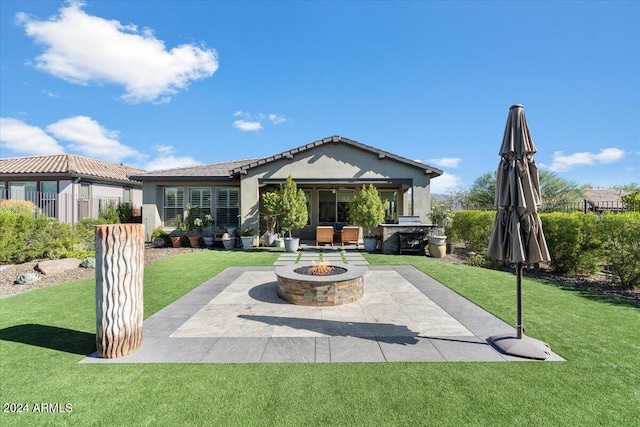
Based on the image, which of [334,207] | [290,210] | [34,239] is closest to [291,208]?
[290,210]

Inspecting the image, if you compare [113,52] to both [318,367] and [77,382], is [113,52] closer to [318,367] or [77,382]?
[77,382]

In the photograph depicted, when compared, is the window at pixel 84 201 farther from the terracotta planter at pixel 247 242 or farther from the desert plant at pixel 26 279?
the terracotta planter at pixel 247 242

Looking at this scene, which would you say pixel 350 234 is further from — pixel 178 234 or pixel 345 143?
pixel 178 234

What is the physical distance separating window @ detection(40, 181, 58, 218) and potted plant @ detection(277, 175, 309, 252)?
14489mm

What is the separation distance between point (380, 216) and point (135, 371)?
37.4 ft

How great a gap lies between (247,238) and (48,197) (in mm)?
13663

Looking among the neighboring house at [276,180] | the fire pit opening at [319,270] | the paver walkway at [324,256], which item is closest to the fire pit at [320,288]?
the fire pit opening at [319,270]

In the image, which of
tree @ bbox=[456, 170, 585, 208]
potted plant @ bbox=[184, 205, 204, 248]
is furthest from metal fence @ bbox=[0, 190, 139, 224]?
tree @ bbox=[456, 170, 585, 208]

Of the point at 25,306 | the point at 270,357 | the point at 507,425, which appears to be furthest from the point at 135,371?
the point at 25,306

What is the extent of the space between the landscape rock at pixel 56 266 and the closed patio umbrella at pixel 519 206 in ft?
41.0

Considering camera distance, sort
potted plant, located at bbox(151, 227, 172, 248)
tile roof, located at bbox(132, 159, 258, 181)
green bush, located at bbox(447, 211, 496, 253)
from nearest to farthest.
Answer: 1. green bush, located at bbox(447, 211, 496, 253)
2. potted plant, located at bbox(151, 227, 172, 248)
3. tile roof, located at bbox(132, 159, 258, 181)

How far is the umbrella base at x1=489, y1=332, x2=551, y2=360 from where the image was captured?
3.93m

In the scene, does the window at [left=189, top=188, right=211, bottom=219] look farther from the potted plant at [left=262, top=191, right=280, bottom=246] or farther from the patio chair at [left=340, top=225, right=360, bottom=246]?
the patio chair at [left=340, top=225, right=360, bottom=246]

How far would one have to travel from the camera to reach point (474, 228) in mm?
13250
